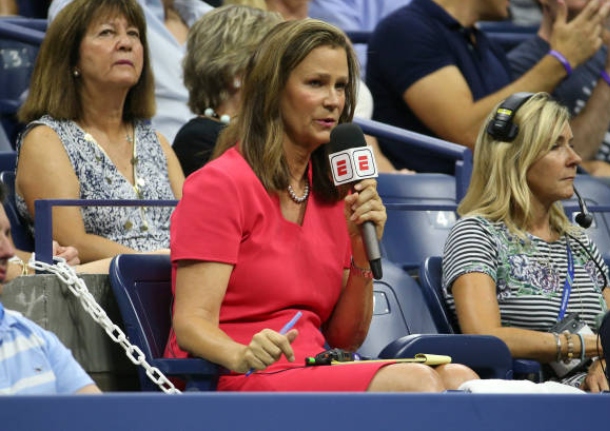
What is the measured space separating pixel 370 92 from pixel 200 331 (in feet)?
8.89

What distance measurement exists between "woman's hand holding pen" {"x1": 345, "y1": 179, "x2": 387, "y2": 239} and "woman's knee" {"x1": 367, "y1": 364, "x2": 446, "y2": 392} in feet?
1.05

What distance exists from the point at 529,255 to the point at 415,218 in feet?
2.91

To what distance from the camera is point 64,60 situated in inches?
167

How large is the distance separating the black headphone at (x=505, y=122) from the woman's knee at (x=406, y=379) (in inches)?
54.5

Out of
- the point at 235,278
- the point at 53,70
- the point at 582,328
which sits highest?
the point at 53,70

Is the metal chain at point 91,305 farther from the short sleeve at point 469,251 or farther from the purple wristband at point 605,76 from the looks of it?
the purple wristband at point 605,76

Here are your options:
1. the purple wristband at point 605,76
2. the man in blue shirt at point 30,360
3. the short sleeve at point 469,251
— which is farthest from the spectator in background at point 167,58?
the man in blue shirt at point 30,360

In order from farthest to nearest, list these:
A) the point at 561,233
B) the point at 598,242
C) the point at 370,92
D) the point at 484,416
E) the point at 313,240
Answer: the point at 370,92 → the point at 598,242 → the point at 561,233 → the point at 313,240 → the point at 484,416

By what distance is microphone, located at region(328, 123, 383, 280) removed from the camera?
311 cm

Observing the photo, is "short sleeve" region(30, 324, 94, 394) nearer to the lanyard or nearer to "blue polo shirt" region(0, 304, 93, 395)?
"blue polo shirt" region(0, 304, 93, 395)

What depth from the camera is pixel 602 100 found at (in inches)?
237

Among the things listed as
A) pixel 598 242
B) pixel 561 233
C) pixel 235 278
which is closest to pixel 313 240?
pixel 235 278

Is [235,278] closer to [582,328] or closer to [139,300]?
[139,300]

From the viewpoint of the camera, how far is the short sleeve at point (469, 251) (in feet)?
13.0
